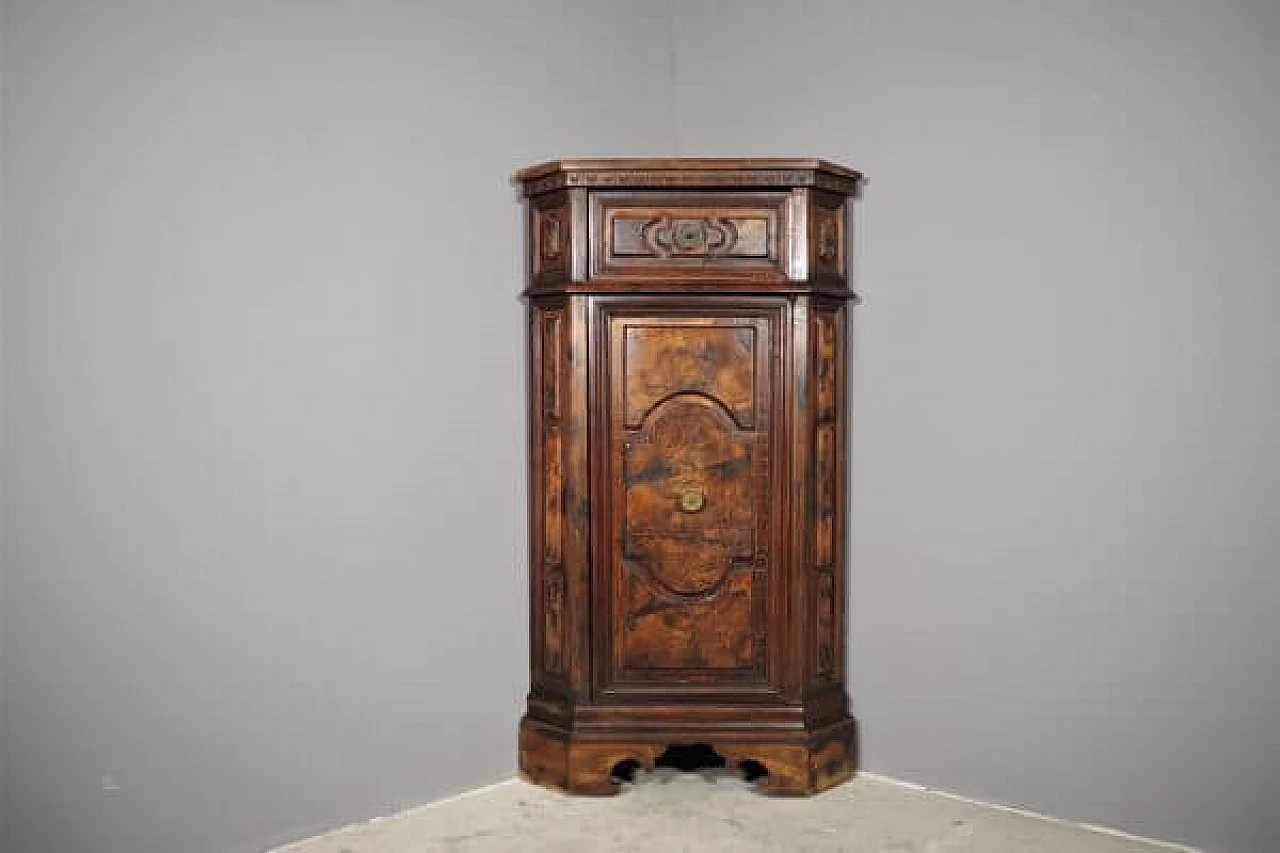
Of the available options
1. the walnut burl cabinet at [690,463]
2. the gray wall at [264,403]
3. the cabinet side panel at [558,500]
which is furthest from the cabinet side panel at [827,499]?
the gray wall at [264,403]

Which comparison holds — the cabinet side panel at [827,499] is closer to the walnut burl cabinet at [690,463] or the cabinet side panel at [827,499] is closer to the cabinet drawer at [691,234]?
the walnut burl cabinet at [690,463]

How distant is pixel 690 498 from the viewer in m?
3.21

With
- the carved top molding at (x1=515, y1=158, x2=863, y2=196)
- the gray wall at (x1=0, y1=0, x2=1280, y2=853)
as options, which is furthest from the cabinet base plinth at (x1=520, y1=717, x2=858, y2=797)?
the carved top molding at (x1=515, y1=158, x2=863, y2=196)

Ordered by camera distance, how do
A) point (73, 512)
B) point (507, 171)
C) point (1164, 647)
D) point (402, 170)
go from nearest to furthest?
point (73, 512) < point (1164, 647) < point (402, 170) < point (507, 171)

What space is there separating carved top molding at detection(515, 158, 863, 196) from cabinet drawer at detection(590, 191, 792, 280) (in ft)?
0.11

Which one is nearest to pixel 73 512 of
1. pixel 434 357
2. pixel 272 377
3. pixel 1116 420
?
pixel 272 377

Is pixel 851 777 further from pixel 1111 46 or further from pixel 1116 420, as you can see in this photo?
pixel 1111 46

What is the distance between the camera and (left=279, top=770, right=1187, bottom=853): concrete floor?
9.55ft

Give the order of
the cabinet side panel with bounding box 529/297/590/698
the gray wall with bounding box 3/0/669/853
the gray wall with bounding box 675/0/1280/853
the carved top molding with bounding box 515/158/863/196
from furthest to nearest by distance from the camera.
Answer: the cabinet side panel with bounding box 529/297/590/698 < the carved top molding with bounding box 515/158/863/196 < the gray wall with bounding box 675/0/1280/853 < the gray wall with bounding box 3/0/669/853

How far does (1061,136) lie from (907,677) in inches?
54.5

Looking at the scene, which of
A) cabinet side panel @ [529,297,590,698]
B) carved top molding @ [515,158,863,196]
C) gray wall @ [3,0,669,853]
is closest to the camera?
gray wall @ [3,0,669,853]

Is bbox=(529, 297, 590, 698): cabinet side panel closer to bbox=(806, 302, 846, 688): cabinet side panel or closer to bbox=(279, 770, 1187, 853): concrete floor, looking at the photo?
bbox=(279, 770, 1187, 853): concrete floor

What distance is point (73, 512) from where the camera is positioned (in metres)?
2.62

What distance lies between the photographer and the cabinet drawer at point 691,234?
3.15 meters
